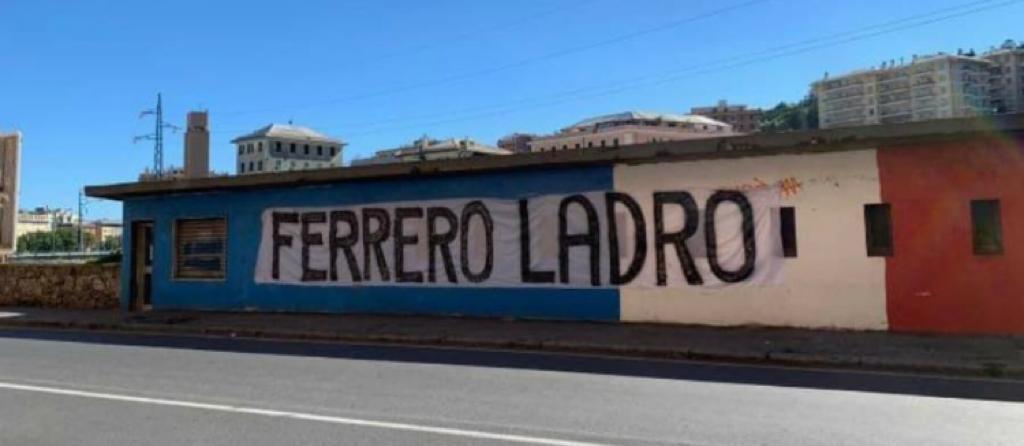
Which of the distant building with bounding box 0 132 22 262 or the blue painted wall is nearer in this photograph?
the blue painted wall

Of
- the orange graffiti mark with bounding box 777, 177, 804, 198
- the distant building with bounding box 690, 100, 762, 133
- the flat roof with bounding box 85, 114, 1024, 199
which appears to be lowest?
the orange graffiti mark with bounding box 777, 177, 804, 198

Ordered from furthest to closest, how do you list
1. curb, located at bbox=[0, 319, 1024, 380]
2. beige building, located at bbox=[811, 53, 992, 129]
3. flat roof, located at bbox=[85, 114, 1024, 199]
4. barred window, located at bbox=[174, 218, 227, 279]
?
beige building, located at bbox=[811, 53, 992, 129], barred window, located at bbox=[174, 218, 227, 279], flat roof, located at bbox=[85, 114, 1024, 199], curb, located at bbox=[0, 319, 1024, 380]

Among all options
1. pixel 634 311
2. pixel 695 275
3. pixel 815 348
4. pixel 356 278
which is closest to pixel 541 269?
pixel 634 311

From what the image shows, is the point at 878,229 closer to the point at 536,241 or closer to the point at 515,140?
the point at 536,241

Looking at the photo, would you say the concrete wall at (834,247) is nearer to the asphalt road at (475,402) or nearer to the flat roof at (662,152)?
the flat roof at (662,152)

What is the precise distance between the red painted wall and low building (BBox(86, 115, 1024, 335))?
0.03 meters

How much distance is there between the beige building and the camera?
111ft

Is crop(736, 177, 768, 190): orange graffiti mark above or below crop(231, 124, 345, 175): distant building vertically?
below

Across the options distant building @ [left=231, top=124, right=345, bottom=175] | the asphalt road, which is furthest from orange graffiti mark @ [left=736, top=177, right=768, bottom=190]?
distant building @ [left=231, top=124, right=345, bottom=175]

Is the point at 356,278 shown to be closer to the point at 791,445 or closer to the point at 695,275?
the point at 695,275

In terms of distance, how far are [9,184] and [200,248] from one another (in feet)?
116

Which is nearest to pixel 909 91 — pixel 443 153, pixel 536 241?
pixel 443 153

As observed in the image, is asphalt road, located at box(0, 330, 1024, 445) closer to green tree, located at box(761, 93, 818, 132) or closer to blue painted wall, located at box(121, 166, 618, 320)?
blue painted wall, located at box(121, 166, 618, 320)

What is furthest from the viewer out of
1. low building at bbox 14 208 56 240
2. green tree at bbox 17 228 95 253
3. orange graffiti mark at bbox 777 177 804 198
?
low building at bbox 14 208 56 240
